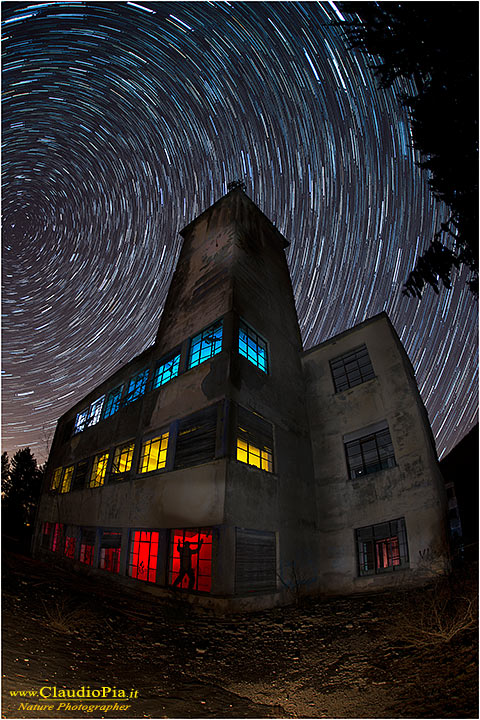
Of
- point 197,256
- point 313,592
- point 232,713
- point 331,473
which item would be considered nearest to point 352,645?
point 232,713

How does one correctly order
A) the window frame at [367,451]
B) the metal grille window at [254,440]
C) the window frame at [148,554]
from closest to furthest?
1. the metal grille window at [254,440]
2. the window frame at [148,554]
3. the window frame at [367,451]

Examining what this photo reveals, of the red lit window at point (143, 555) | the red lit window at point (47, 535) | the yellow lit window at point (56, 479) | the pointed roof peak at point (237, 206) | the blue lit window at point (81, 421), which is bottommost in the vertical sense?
the red lit window at point (47, 535)

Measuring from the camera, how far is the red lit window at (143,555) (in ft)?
37.4

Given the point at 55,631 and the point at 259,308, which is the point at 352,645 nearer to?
the point at 55,631

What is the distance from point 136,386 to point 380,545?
13913 mm

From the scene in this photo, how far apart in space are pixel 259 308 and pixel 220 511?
9341 mm

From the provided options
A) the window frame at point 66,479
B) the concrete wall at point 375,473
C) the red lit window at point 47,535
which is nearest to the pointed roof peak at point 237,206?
the concrete wall at point 375,473

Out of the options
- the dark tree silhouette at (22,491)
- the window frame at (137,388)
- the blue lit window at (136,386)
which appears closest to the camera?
the window frame at (137,388)

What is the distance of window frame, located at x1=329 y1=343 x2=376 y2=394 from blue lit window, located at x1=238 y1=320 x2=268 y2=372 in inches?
144

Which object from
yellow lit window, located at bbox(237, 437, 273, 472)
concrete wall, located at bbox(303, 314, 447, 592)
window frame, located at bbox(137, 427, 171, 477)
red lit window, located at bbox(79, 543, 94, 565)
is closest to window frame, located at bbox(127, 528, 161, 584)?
window frame, located at bbox(137, 427, 171, 477)

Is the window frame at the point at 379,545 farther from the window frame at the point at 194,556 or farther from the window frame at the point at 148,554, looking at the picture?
the window frame at the point at 148,554

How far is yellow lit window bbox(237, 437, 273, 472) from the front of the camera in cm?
1091

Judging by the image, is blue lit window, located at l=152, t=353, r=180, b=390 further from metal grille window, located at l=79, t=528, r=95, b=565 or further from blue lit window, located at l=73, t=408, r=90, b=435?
blue lit window, located at l=73, t=408, r=90, b=435

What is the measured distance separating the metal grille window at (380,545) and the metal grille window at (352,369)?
568 cm
